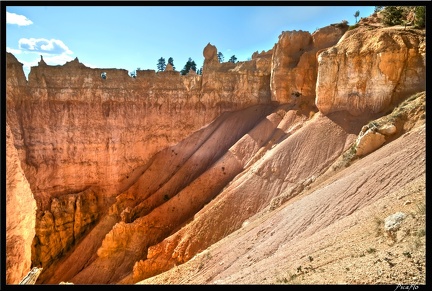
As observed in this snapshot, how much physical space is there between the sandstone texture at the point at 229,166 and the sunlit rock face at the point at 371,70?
81mm

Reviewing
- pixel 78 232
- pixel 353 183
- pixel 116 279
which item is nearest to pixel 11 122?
pixel 78 232

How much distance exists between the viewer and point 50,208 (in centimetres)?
2550

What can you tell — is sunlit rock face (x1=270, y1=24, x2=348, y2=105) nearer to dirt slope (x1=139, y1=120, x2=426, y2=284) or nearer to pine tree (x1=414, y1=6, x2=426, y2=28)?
pine tree (x1=414, y1=6, x2=426, y2=28)

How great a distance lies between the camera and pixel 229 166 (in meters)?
23.4

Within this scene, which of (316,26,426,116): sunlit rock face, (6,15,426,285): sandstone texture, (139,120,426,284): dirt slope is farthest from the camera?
(316,26,426,116): sunlit rock face

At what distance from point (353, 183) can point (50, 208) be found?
2201 cm

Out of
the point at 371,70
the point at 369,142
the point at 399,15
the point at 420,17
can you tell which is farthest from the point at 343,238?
the point at 399,15

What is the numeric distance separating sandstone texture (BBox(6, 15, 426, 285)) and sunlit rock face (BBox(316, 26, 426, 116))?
81 mm

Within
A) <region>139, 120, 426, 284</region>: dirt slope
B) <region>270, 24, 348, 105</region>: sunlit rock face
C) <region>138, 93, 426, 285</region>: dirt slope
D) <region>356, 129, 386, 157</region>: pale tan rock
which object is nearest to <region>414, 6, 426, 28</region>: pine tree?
<region>270, 24, 348, 105</region>: sunlit rock face

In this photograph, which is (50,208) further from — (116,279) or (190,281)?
(190,281)

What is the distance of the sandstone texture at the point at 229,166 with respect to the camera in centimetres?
891

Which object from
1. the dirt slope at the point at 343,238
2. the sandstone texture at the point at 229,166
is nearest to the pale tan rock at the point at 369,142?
the sandstone texture at the point at 229,166

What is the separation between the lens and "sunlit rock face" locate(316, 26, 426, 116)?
17.6 metres

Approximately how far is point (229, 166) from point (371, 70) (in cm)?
1057
